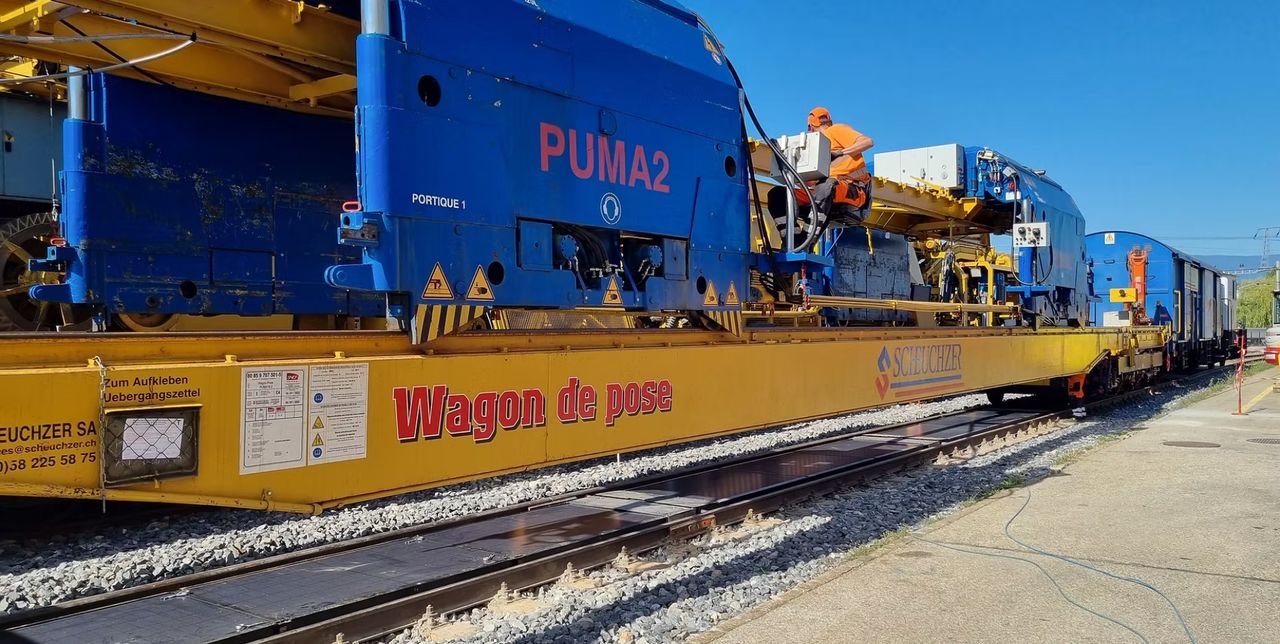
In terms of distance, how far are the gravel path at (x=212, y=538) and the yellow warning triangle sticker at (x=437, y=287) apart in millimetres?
2988

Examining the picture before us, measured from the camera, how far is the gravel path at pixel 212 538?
5117 millimetres

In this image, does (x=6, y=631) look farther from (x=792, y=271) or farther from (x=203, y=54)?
(x=792, y=271)

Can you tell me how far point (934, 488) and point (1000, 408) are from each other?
7.82m

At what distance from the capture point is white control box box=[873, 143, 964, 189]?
12492 millimetres

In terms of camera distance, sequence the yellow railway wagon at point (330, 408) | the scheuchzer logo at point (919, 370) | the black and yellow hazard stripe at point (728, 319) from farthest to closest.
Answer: the scheuchzer logo at point (919, 370) → the black and yellow hazard stripe at point (728, 319) → the yellow railway wagon at point (330, 408)

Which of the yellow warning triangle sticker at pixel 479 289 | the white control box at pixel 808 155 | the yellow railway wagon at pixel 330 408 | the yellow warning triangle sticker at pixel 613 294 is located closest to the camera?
the yellow railway wagon at pixel 330 408

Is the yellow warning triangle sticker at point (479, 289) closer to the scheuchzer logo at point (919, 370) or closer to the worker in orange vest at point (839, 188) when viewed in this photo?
the worker in orange vest at point (839, 188)

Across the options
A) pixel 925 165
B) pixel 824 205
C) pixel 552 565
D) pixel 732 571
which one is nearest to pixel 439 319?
pixel 552 565

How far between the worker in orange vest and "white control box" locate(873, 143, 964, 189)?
470cm

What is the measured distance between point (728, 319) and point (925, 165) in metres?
8.19

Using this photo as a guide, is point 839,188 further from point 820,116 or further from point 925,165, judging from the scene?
point 925,165

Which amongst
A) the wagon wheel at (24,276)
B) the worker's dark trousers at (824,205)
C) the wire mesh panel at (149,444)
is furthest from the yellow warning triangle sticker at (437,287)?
the wagon wheel at (24,276)

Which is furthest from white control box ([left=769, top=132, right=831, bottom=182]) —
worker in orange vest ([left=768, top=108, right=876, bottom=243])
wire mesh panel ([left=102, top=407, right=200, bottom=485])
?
wire mesh panel ([left=102, top=407, right=200, bottom=485])

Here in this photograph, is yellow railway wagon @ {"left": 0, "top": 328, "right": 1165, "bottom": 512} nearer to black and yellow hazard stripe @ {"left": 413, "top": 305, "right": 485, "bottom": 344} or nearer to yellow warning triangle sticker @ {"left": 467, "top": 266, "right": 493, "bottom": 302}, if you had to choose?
black and yellow hazard stripe @ {"left": 413, "top": 305, "right": 485, "bottom": 344}
